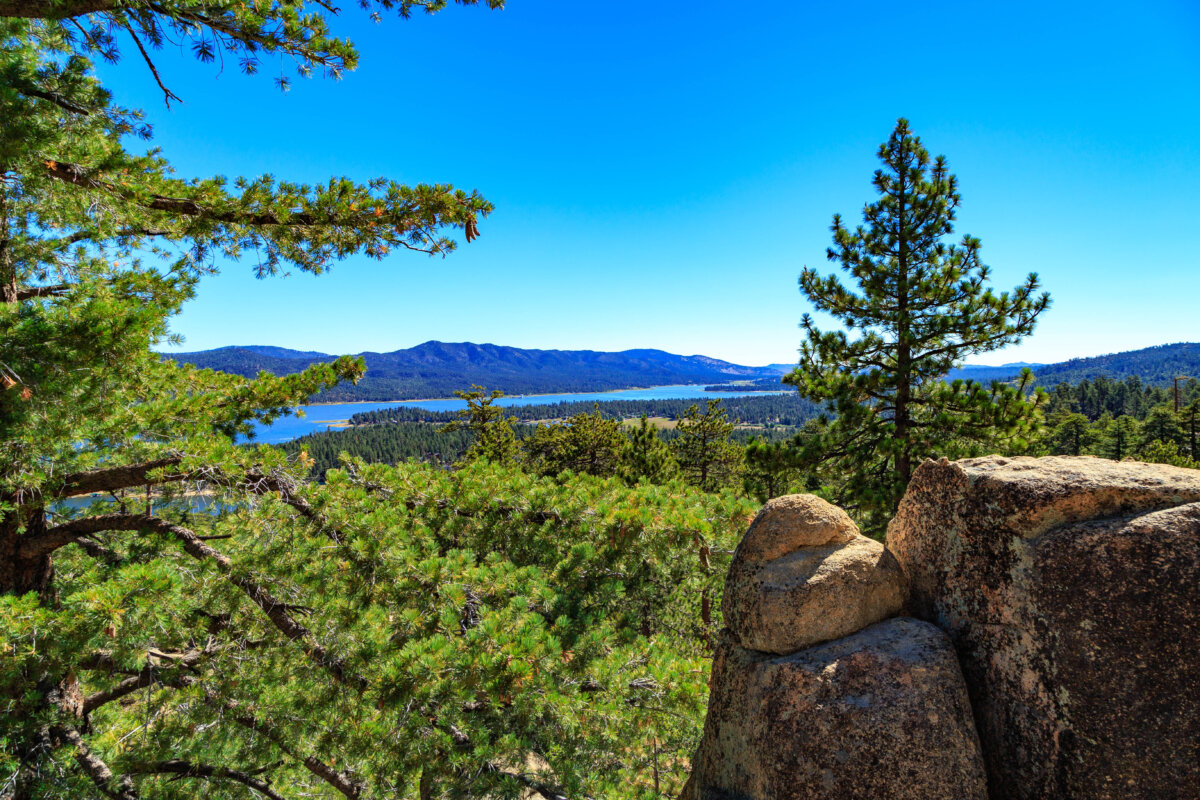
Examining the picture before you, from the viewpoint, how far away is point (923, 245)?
34.2ft

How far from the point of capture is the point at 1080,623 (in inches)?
102

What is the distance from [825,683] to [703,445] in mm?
27423

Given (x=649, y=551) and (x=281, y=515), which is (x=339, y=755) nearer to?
(x=281, y=515)

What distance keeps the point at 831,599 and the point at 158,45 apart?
7.20 m

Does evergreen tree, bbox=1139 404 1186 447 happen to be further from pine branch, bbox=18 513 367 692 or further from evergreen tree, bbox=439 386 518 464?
pine branch, bbox=18 513 367 692

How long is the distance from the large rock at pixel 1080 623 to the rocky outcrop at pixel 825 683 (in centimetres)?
27

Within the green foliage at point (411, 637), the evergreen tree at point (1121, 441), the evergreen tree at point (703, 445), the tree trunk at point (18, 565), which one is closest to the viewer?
the green foliage at point (411, 637)

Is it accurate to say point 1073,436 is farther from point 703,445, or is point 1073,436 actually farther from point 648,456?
point 648,456

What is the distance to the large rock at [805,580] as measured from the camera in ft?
11.1

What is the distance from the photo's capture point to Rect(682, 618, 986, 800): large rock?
2746 mm

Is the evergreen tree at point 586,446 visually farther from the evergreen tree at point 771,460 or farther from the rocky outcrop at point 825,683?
the rocky outcrop at point 825,683

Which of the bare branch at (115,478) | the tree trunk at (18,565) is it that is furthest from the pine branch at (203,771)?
the bare branch at (115,478)

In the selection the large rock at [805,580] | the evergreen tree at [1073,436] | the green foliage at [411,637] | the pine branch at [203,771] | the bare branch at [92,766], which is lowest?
the evergreen tree at [1073,436]

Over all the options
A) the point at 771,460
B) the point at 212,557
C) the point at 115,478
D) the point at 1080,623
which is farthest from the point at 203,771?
the point at 771,460
